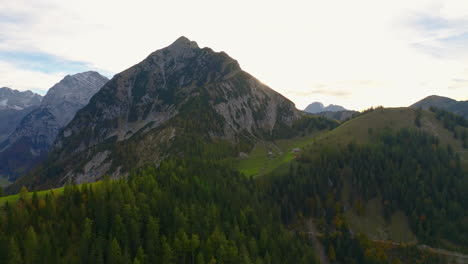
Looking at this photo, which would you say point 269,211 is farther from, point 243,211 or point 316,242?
point 316,242

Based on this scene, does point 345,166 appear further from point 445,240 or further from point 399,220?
point 445,240

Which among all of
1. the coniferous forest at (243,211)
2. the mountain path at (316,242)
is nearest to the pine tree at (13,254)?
the coniferous forest at (243,211)

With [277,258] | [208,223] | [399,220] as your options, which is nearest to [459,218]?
[399,220]

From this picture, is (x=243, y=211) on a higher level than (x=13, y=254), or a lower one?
lower

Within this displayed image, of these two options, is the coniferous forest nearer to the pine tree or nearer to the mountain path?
the pine tree

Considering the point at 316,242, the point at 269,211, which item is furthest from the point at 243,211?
the point at 316,242

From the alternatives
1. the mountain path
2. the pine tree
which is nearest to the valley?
the pine tree

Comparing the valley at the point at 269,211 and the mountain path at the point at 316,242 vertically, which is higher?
the valley at the point at 269,211

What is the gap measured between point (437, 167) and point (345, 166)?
5280cm

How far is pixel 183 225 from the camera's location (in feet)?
275

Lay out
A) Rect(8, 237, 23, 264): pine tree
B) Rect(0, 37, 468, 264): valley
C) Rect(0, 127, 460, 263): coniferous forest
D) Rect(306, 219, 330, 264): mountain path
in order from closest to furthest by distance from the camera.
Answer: Rect(8, 237, 23, 264): pine tree → Rect(0, 127, 460, 263): coniferous forest → Rect(0, 37, 468, 264): valley → Rect(306, 219, 330, 264): mountain path

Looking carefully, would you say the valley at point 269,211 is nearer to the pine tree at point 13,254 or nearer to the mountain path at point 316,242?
the pine tree at point 13,254

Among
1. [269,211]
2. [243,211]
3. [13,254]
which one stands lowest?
[269,211]

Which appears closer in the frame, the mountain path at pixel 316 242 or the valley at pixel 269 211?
the valley at pixel 269 211
